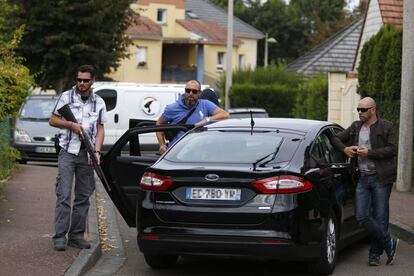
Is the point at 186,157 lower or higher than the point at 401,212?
higher

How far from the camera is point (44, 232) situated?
34.9ft

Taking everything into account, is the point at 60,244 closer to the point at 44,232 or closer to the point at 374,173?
the point at 44,232

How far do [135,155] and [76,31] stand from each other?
21.2 metres

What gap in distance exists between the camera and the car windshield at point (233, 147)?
28.9 feet

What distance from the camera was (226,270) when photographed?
9.48m

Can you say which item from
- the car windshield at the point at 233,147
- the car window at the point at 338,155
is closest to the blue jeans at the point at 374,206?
the car window at the point at 338,155

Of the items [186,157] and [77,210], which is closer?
[186,157]

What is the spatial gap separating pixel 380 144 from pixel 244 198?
1.96 metres

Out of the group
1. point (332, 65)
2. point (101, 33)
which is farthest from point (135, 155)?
point (332, 65)

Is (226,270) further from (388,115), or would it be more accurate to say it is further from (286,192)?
(388,115)

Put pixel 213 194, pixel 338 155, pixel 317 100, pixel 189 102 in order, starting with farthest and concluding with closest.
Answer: pixel 317 100
pixel 189 102
pixel 338 155
pixel 213 194

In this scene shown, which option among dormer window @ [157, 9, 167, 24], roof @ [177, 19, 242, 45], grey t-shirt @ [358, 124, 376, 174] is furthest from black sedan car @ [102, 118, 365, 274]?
dormer window @ [157, 9, 167, 24]

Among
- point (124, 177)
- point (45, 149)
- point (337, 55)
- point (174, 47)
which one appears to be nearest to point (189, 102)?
point (124, 177)

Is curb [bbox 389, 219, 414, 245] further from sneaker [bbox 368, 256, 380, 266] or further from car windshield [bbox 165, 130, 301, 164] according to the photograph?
car windshield [bbox 165, 130, 301, 164]
